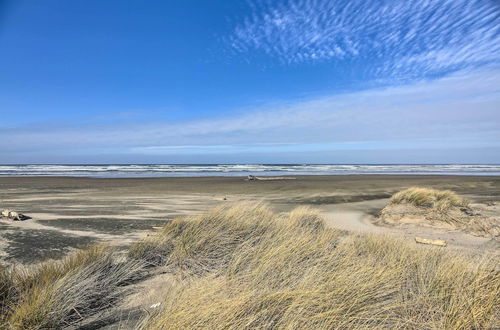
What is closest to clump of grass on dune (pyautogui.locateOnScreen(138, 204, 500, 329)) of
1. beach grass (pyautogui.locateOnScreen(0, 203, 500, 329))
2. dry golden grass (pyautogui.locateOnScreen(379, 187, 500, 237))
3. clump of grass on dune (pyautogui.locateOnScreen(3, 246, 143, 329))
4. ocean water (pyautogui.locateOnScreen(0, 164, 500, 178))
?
beach grass (pyautogui.locateOnScreen(0, 203, 500, 329))

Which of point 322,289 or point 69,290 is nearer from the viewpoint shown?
point 322,289

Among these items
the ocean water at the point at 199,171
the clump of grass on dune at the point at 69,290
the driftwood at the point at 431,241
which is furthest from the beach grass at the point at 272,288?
the ocean water at the point at 199,171

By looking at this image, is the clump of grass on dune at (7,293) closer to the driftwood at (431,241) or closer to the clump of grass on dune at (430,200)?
the driftwood at (431,241)

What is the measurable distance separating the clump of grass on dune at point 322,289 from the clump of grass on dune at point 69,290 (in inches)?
34.9

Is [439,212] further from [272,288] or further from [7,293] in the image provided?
[7,293]

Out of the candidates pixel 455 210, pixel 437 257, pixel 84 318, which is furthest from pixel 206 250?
pixel 455 210

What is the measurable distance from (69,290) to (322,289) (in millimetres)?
2966

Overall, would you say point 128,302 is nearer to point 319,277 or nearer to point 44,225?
point 319,277

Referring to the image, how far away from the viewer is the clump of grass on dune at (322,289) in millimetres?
2919

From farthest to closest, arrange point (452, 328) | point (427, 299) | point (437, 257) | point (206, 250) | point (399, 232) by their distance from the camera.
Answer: point (399, 232) → point (206, 250) → point (437, 257) → point (427, 299) → point (452, 328)

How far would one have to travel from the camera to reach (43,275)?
4191 millimetres

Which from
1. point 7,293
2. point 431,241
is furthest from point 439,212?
point 7,293

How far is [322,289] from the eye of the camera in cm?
340

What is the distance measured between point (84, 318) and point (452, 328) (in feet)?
12.9
